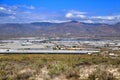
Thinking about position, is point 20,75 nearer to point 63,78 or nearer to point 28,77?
point 28,77

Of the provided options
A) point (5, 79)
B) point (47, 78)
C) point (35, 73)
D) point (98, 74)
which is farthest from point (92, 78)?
point (5, 79)

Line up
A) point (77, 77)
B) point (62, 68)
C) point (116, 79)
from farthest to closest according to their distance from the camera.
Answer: point (62, 68), point (77, 77), point (116, 79)

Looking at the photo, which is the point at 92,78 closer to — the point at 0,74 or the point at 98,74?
the point at 98,74

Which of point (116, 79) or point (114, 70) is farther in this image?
point (114, 70)

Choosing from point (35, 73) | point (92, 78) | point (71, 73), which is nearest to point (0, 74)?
point (35, 73)


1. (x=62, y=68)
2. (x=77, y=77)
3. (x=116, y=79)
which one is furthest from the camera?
(x=62, y=68)

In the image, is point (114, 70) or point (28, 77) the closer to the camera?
point (28, 77)

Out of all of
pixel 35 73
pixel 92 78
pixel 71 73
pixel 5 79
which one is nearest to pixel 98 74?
pixel 92 78

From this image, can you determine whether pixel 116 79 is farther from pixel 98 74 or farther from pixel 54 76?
pixel 54 76
